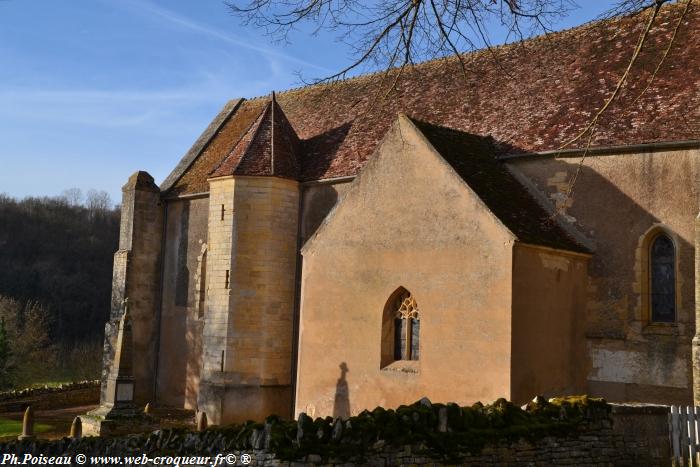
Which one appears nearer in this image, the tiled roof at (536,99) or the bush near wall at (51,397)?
the tiled roof at (536,99)

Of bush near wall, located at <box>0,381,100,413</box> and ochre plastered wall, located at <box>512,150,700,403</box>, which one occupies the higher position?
ochre plastered wall, located at <box>512,150,700,403</box>

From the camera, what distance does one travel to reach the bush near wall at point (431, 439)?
8.31 m

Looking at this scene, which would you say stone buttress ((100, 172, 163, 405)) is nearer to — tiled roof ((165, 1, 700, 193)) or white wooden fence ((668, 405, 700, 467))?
tiled roof ((165, 1, 700, 193))

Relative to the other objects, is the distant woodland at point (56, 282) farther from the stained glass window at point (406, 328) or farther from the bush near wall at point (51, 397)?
the stained glass window at point (406, 328)

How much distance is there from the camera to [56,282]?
65312mm

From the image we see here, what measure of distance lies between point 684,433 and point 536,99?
30.8 feet

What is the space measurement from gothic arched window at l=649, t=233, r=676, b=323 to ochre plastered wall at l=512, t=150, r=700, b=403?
8.1 inches

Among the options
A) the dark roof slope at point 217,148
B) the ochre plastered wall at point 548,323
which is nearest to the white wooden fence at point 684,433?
the ochre plastered wall at point 548,323

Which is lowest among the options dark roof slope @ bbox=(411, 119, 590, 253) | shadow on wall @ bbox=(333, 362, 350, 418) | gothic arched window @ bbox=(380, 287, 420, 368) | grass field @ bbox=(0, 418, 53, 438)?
grass field @ bbox=(0, 418, 53, 438)

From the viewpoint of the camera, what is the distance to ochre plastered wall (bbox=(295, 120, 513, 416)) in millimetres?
13328

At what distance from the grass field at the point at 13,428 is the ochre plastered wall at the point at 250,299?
4.25 meters

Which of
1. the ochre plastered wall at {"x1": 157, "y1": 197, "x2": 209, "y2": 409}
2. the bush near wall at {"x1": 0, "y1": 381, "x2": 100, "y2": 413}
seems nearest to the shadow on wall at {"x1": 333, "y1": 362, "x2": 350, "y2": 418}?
the ochre plastered wall at {"x1": 157, "y1": 197, "x2": 209, "y2": 409}

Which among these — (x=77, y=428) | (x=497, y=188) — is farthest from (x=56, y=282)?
(x=497, y=188)

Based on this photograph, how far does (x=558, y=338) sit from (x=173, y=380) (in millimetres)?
12896
